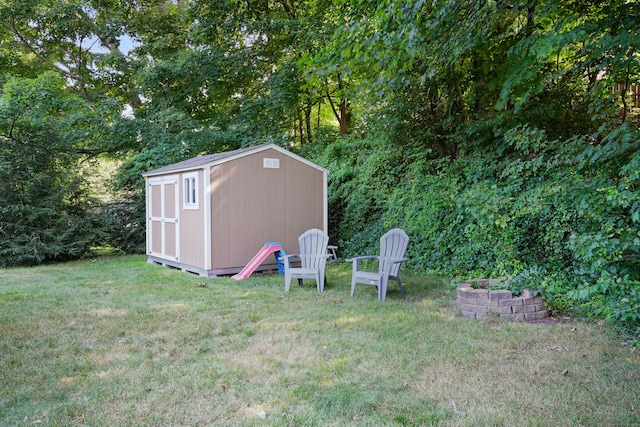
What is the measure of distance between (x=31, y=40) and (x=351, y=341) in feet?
49.8

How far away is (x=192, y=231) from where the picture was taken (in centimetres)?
738

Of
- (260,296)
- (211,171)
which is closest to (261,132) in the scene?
(211,171)

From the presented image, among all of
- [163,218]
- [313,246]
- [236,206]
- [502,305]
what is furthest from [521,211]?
[163,218]

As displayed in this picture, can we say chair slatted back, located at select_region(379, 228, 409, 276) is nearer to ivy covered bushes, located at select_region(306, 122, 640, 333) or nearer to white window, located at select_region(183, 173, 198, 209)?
ivy covered bushes, located at select_region(306, 122, 640, 333)

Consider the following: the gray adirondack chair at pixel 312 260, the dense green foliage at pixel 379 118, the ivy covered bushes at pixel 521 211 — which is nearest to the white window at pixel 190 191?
the gray adirondack chair at pixel 312 260

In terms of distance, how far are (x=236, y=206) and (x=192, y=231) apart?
0.94m

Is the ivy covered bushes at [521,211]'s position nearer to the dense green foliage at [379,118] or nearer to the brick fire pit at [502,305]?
the dense green foliage at [379,118]

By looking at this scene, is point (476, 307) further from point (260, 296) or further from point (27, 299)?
point (27, 299)

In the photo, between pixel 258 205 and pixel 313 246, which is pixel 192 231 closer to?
pixel 258 205

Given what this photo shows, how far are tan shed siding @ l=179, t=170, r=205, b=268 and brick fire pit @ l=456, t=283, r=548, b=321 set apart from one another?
4409 mm

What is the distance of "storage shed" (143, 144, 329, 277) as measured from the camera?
6.99m

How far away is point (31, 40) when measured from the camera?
1342 cm

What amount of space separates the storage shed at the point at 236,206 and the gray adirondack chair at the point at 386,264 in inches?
91.5

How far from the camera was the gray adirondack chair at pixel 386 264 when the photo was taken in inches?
204
